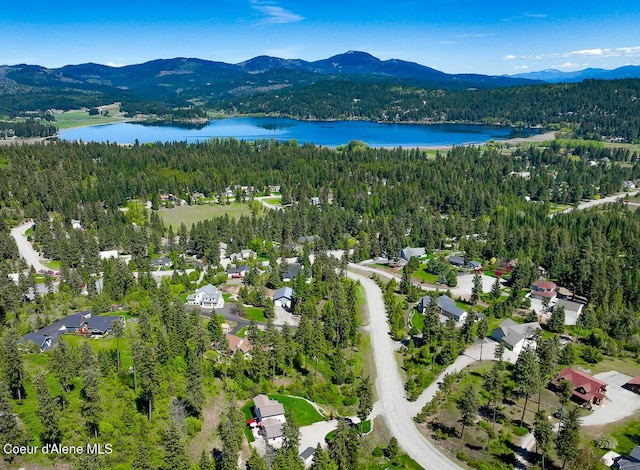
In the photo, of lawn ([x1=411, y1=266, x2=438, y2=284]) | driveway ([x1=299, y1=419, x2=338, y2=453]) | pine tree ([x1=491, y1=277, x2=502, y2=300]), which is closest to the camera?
driveway ([x1=299, y1=419, x2=338, y2=453])

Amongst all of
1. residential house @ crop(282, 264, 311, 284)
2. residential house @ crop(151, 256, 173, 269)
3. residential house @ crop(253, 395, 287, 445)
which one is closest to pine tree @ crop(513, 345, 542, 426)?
residential house @ crop(253, 395, 287, 445)

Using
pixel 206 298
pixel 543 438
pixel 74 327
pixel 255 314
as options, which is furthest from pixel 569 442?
pixel 74 327

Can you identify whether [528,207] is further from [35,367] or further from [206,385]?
[35,367]

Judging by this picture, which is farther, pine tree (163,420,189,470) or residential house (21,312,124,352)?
residential house (21,312,124,352)

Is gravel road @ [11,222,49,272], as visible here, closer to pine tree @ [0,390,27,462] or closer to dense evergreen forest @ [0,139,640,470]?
dense evergreen forest @ [0,139,640,470]

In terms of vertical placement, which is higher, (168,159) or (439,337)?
(168,159)

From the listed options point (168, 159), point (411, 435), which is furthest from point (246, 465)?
point (168, 159)

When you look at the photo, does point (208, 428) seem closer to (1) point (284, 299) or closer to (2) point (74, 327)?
(2) point (74, 327)
